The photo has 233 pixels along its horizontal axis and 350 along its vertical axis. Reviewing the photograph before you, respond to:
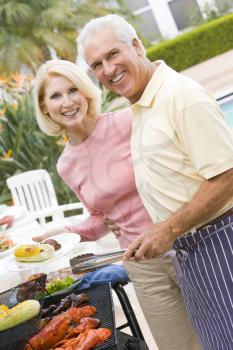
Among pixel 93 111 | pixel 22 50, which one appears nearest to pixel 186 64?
pixel 22 50

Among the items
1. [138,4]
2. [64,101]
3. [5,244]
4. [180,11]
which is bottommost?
[5,244]

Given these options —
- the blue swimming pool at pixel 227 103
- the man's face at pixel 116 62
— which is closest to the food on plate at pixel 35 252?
the man's face at pixel 116 62

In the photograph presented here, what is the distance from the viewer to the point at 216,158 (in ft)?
5.13

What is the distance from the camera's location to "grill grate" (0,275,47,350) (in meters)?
1.68

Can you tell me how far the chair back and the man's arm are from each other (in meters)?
3.88

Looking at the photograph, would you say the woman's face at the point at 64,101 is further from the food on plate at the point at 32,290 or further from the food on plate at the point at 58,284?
the food on plate at the point at 58,284

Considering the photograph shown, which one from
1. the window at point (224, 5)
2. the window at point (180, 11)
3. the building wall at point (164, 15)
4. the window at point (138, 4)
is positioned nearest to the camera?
the window at point (224, 5)

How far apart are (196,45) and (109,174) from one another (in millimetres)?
16055

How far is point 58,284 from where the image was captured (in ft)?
8.79

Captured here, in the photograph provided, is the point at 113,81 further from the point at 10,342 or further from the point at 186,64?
the point at 186,64

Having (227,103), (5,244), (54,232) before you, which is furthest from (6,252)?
(227,103)

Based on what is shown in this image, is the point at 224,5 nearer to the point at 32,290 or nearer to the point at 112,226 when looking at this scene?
the point at 112,226

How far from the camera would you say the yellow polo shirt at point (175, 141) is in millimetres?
1557

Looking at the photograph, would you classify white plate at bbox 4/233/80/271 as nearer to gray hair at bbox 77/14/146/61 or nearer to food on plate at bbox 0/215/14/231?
gray hair at bbox 77/14/146/61
